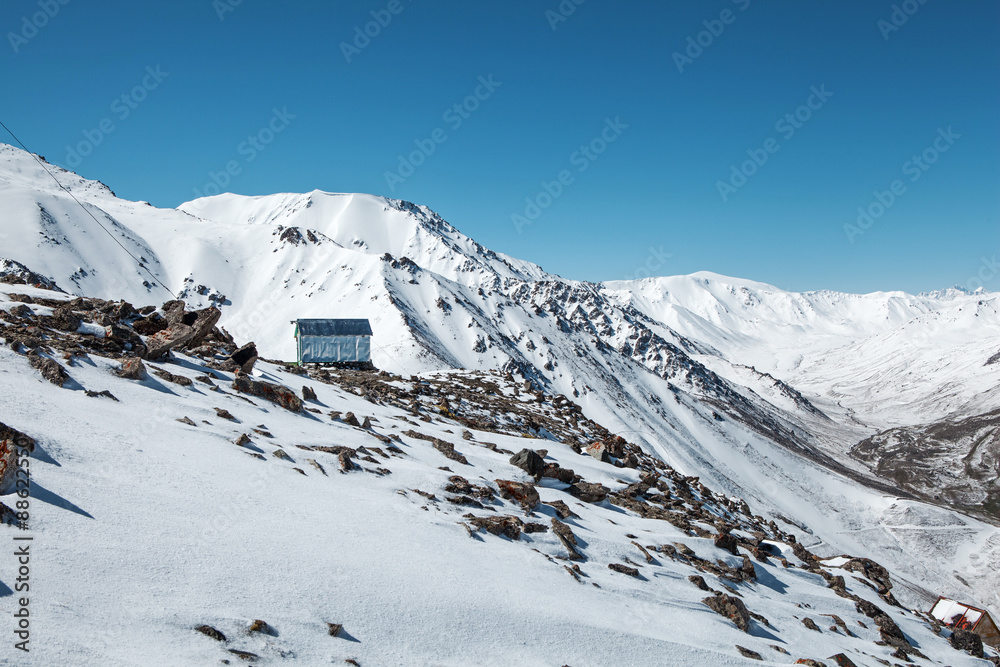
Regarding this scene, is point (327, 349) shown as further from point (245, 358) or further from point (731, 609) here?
point (731, 609)

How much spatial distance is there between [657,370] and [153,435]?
172879mm

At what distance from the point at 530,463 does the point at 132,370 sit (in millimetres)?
10807

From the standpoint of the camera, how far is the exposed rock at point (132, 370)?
13.2m

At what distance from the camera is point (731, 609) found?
37.3 ft

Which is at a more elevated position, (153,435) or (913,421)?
(913,421)

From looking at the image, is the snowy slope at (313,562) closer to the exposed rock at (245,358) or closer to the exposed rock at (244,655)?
the exposed rock at (244,655)

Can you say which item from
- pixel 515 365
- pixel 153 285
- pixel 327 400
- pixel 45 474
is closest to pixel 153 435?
pixel 45 474

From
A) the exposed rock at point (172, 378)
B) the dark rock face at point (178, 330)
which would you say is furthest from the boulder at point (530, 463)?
the dark rock face at point (178, 330)

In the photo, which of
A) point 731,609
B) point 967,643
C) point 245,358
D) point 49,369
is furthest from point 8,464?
point 967,643

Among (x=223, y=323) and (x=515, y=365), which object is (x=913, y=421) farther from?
(x=223, y=323)

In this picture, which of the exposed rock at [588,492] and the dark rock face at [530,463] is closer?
the dark rock face at [530,463]

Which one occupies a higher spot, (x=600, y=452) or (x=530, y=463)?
(x=600, y=452)

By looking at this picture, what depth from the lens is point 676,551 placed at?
14.0 m

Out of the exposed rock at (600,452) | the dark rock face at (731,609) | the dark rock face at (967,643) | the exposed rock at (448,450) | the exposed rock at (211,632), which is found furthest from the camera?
the exposed rock at (600,452)
